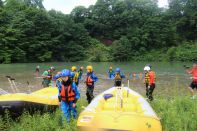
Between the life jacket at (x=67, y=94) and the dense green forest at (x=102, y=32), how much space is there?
39.0 m

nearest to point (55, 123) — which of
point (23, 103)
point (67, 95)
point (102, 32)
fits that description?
point (67, 95)

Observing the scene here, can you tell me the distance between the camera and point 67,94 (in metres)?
7.57

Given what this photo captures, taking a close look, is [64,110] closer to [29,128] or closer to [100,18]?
[29,128]

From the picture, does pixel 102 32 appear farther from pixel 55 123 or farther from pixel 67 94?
pixel 55 123

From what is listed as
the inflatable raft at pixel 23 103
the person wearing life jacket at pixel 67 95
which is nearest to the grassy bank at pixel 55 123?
the inflatable raft at pixel 23 103

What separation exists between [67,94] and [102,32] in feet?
176

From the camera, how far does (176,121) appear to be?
718cm

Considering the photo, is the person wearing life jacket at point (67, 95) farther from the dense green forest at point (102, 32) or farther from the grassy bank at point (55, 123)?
the dense green forest at point (102, 32)

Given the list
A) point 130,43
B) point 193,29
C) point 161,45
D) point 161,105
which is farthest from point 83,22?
point 161,105

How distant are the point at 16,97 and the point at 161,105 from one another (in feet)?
13.0

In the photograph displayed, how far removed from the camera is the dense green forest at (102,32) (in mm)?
49344

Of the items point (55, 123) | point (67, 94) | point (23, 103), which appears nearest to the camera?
point (55, 123)

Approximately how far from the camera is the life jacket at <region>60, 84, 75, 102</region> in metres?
7.56

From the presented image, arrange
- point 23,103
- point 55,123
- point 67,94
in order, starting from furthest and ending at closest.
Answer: point 23,103 → point 67,94 → point 55,123
